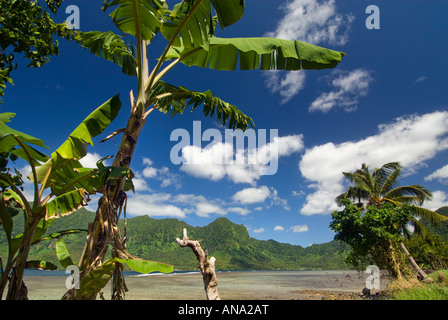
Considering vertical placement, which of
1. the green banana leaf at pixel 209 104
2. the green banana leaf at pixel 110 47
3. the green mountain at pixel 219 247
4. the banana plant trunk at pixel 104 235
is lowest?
the green mountain at pixel 219 247

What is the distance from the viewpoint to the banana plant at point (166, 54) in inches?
96.9

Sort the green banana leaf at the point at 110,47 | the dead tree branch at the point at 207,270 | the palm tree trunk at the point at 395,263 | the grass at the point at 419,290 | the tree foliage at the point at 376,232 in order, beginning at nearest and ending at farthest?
the dead tree branch at the point at 207,270 → the green banana leaf at the point at 110,47 → the grass at the point at 419,290 → the palm tree trunk at the point at 395,263 → the tree foliage at the point at 376,232

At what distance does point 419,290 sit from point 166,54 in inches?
367

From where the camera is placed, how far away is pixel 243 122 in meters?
5.05

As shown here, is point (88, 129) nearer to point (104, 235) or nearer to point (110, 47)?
point (110, 47)

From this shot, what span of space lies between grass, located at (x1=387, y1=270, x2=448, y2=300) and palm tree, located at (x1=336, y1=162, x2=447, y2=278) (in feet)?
17.0

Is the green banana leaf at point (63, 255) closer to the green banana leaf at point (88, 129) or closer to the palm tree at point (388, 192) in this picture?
the green banana leaf at point (88, 129)

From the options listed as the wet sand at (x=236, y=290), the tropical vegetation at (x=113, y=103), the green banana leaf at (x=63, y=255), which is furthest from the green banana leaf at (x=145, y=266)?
the wet sand at (x=236, y=290)

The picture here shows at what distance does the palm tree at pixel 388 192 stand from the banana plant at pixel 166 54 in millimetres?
12916

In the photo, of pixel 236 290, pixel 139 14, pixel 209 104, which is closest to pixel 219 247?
pixel 236 290
